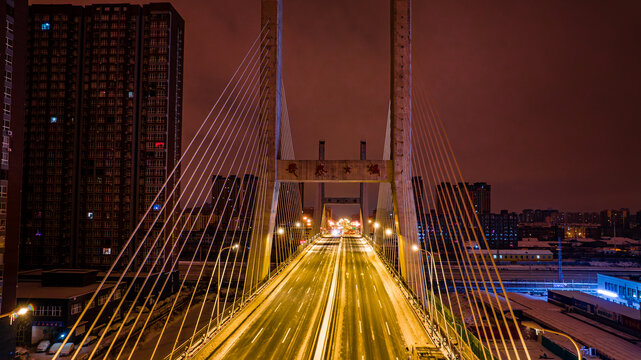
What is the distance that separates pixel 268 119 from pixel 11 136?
1836 cm

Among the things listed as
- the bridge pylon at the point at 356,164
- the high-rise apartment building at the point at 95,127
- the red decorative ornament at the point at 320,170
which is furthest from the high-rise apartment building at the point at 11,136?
the high-rise apartment building at the point at 95,127

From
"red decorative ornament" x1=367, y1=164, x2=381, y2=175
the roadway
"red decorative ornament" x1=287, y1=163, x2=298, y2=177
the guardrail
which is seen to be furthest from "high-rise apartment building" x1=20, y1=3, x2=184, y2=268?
the guardrail

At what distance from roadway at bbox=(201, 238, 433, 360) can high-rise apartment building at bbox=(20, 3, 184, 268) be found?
4044cm

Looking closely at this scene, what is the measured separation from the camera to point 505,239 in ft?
466

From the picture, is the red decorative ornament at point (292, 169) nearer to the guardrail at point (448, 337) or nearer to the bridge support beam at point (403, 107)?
the bridge support beam at point (403, 107)

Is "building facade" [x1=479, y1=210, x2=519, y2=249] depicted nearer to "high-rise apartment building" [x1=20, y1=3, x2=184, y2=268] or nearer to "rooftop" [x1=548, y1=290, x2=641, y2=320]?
"rooftop" [x1=548, y1=290, x2=641, y2=320]

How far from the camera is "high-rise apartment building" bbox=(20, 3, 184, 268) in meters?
56.0

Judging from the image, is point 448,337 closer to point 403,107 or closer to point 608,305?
point 403,107

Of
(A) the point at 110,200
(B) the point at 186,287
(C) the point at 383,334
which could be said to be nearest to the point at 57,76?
(A) the point at 110,200

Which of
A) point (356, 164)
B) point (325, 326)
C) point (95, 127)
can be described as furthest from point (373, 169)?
point (95, 127)

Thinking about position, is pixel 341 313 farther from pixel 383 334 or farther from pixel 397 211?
pixel 397 211

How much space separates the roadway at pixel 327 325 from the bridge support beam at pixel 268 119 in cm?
336

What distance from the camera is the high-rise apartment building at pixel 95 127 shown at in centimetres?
5603

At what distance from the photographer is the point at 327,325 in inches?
691
